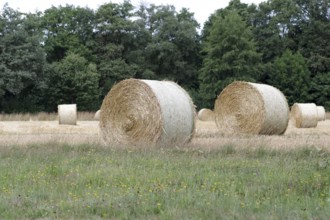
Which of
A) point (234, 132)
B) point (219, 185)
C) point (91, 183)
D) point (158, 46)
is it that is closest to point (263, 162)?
point (219, 185)

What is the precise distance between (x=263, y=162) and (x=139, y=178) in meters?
2.50

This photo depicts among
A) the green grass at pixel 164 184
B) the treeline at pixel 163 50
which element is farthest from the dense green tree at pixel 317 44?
the green grass at pixel 164 184

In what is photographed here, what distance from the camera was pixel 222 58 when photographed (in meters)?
42.7

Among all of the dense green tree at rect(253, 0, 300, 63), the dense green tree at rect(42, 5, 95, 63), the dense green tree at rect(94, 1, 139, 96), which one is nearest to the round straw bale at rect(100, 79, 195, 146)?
the dense green tree at rect(94, 1, 139, 96)

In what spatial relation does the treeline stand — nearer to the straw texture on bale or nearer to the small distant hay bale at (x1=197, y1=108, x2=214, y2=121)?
the small distant hay bale at (x1=197, y1=108, x2=214, y2=121)

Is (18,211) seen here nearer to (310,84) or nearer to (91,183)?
(91,183)

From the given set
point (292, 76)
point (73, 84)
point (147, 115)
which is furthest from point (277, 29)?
point (147, 115)

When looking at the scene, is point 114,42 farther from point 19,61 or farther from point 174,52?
point 19,61

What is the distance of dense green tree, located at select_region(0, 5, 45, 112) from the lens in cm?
3572

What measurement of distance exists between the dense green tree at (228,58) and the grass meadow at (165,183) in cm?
3175

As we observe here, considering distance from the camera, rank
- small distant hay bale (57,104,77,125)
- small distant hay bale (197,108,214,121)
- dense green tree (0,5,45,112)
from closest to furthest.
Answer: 1. small distant hay bale (57,104,77,125)
2. small distant hay bale (197,108,214,121)
3. dense green tree (0,5,45,112)

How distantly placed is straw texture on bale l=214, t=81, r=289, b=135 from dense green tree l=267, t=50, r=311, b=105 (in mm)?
25275

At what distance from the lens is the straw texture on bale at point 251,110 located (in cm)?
1706

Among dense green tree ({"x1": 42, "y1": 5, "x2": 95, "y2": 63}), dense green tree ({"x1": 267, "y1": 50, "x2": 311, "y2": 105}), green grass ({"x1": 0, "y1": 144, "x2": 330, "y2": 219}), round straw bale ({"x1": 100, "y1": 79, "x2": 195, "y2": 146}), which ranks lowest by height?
green grass ({"x1": 0, "y1": 144, "x2": 330, "y2": 219})
